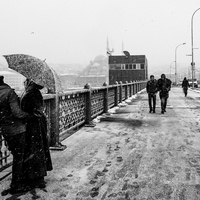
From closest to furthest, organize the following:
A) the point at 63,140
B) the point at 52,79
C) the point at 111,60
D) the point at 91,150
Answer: the point at 52,79, the point at 91,150, the point at 63,140, the point at 111,60

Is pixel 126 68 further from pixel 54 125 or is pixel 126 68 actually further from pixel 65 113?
pixel 54 125

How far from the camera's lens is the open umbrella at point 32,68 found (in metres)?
3.67

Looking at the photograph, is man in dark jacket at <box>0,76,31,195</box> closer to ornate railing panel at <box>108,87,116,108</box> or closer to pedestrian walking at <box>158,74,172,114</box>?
pedestrian walking at <box>158,74,172,114</box>

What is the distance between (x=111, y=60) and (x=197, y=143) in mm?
66400

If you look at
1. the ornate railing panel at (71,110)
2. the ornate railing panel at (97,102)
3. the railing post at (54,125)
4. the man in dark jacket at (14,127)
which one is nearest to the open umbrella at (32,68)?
the man in dark jacket at (14,127)

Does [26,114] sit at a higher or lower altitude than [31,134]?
higher

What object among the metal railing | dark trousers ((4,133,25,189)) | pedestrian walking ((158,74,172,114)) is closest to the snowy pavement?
dark trousers ((4,133,25,189))

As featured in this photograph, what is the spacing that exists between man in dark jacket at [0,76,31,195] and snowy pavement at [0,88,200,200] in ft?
0.76

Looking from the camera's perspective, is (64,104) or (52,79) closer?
(52,79)

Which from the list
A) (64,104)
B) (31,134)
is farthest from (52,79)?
(64,104)

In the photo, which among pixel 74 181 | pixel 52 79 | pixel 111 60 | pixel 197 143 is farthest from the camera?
pixel 111 60

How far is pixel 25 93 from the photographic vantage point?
380 cm

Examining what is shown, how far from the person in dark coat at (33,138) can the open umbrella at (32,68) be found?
169 millimetres

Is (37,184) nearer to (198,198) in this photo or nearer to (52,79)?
(52,79)
